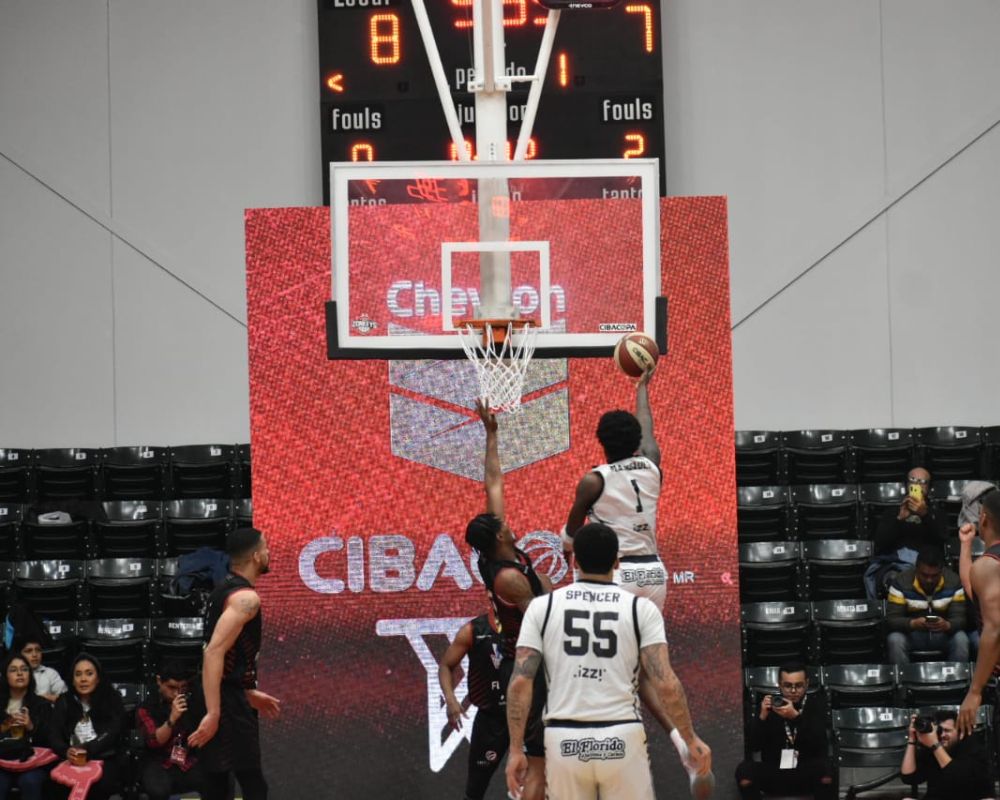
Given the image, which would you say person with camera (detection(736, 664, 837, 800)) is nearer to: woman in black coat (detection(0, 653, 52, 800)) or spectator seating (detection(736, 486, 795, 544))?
spectator seating (detection(736, 486, 795, 544))

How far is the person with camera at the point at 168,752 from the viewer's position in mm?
10273

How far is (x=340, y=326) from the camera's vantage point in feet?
29.7

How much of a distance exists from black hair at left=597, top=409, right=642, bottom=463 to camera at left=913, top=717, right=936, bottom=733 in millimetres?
3265

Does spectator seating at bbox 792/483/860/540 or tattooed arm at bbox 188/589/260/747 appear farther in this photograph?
spectator seating at bbox 792/483/860/540

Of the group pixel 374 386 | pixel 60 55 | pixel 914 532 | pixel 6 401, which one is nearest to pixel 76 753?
pixel 374 386

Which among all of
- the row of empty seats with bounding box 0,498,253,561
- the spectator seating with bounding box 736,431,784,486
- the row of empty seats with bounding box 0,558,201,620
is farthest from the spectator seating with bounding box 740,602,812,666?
the row of empty seats with bounding box 0,558,201,620

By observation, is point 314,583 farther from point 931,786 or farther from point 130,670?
point 931,786

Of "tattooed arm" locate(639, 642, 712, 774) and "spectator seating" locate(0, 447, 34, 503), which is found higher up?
"spectator seating" locate(0, 447, 34, 503)

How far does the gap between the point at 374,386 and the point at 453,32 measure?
3.76 m

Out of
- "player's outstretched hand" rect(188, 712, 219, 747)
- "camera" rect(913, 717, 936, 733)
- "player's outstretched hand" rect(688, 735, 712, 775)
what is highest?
"player's outstretched hand" rect(688, 735, 712, 775)

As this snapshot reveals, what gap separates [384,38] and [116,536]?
4.80 m

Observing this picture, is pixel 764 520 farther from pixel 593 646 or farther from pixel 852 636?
pixel 593 646

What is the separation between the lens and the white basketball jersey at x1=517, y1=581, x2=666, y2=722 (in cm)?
641

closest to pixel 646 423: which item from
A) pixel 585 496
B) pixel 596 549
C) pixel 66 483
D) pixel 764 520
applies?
pixel 585 496
